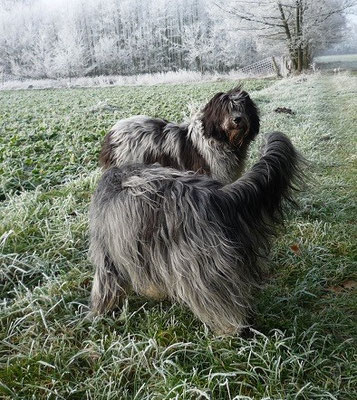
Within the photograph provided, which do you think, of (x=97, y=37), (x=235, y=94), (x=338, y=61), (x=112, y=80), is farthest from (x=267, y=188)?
(x=338, y=61)

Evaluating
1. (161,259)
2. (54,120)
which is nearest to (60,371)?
(161,259)

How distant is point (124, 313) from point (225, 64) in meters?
12.2

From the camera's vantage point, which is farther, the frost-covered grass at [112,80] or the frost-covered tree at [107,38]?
the frost-covered grass at [112,80]

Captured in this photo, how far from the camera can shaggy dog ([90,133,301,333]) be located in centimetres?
184

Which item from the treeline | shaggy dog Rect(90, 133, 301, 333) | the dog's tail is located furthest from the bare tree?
shaggy dog Rect(90, 133, 301, 333)

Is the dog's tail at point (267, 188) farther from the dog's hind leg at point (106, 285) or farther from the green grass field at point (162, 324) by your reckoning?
the dog's hind leg at point (106, 285)

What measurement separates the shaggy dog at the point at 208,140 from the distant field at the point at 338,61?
45.7 ft

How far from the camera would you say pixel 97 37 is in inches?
379

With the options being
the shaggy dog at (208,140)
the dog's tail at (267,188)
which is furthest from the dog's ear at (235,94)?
the dog's tail at (267,188)

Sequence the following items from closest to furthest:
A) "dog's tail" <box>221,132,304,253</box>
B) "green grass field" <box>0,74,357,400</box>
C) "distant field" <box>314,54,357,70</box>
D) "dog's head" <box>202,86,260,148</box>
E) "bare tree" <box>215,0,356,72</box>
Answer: "green grass field" <box>0,74,357,400</box>, "dog's tail" <box>221,132,304,253</box>, "dog's head" <box>202,86,260,148</box>, "distant field" <box>314,54,357,70</box>, "bare tree" <box>215,0,356,72</box>

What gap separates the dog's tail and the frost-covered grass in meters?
9.68

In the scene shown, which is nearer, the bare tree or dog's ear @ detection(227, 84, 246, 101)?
dog's ear @ detection(227, 84, 246, 101)

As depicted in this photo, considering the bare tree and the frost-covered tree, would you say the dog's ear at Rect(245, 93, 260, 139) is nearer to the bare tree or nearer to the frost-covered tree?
the frost-covered tree

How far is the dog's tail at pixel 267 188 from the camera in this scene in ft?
6.26
